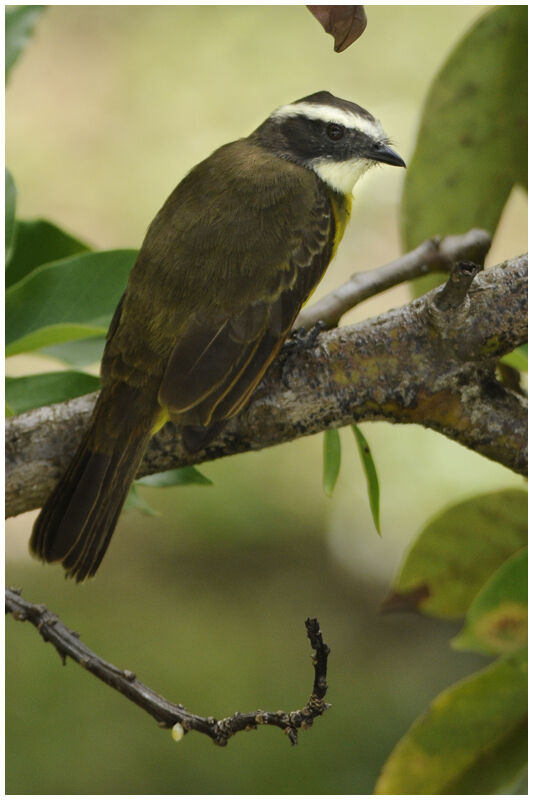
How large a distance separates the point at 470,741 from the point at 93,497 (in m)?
0.46

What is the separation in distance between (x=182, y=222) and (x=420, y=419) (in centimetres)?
32

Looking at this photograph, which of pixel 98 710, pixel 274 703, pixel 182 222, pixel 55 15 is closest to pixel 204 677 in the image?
pixel 274 703

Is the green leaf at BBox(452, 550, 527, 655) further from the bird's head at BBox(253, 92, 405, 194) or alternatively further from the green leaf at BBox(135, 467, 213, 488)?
the bird's head at BBox(253, 92, 405, 194)

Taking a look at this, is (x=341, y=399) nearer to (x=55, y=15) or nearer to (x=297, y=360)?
(x=297, y=360)

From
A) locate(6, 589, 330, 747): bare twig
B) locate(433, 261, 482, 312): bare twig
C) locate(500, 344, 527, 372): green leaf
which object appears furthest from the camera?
locate(500, 344, 527, 372): green leaf

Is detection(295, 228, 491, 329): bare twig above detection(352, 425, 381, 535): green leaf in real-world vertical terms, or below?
above

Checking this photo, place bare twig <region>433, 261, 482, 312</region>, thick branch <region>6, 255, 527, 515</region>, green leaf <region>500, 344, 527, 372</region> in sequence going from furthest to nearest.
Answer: green leaf <region>500, 344, 527, 372</region> < thick branch <region>6, 255, 527, 515</region> < bare twig <region>433, 261, 482, 312</region>

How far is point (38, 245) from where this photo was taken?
3.63ft

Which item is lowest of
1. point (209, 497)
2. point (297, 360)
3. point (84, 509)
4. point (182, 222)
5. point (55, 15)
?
point (209, 497)

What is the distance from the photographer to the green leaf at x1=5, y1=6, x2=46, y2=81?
42.2 inches

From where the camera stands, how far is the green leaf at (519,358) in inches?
40.6

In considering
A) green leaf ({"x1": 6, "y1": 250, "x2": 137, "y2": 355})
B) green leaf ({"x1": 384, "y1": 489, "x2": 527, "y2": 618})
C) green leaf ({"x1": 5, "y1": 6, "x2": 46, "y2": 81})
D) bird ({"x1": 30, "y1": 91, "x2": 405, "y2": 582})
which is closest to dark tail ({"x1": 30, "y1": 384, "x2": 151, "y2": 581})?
bird ({"x1": 30, "y1": 91, "x2": 405, "y2": 582})

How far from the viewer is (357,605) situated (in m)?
1.96

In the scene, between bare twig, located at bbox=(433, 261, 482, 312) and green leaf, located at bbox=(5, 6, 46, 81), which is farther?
green leaf, located at bbox=(5, 6, 46, 81)
